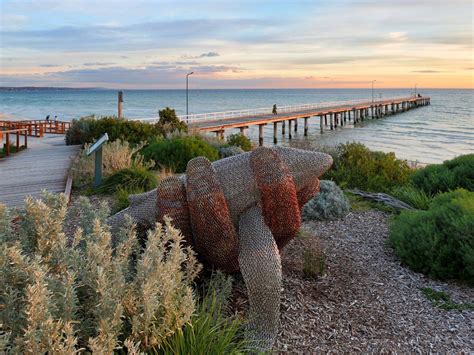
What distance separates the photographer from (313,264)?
5715 mm

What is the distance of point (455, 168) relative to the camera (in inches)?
422

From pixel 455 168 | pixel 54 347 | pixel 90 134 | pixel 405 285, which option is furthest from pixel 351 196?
pixel 90 134

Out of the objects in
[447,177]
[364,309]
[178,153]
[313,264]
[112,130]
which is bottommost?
[364,309]

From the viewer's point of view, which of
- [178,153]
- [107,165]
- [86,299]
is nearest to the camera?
[86,299]

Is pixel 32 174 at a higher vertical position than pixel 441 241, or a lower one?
higher

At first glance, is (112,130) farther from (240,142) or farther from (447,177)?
(447,177)

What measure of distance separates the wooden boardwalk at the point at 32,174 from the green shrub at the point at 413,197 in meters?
6.95

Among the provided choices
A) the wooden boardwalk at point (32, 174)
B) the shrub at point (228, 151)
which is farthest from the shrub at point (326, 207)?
the shrub at point (228, 151)

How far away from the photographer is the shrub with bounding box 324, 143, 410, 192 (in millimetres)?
12088

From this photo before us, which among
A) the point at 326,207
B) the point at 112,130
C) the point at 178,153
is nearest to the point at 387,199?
the point at 326,207

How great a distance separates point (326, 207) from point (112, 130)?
1188cm

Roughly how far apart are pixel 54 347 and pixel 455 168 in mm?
10311

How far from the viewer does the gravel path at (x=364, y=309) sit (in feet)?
14.7

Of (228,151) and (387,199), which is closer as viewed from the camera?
(387,199)
